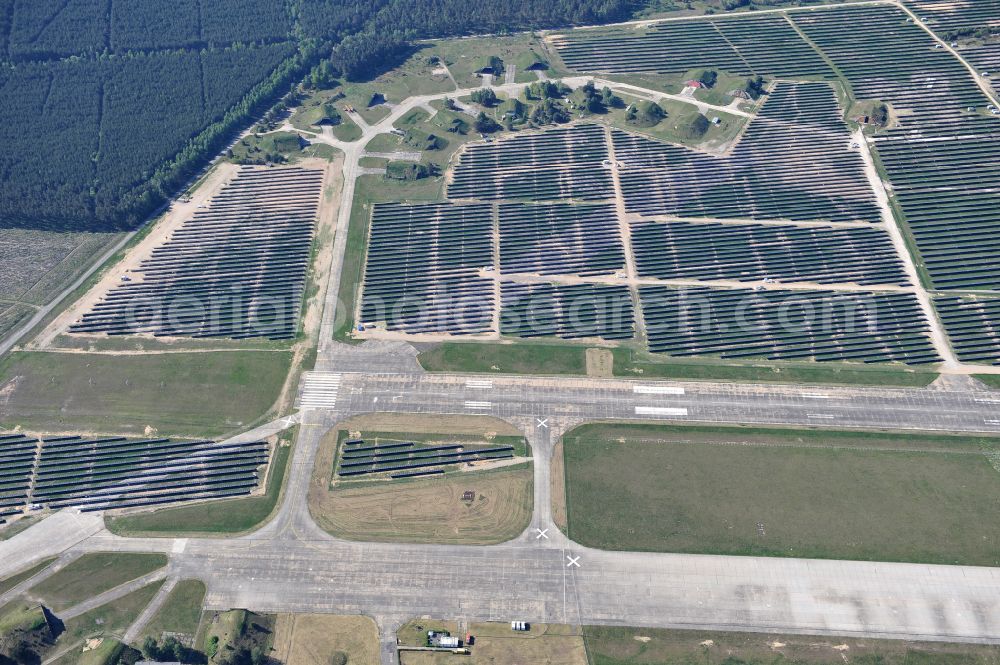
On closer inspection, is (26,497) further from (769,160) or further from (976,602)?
(769,160)

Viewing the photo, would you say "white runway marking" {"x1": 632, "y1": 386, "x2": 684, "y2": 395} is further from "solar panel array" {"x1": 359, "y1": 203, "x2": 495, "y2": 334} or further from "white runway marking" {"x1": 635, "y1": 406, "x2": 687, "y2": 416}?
"solar panel array" {"x1": 359, "y1": 203, "x2": 495, "y2": 334}

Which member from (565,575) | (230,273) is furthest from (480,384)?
(230,273)

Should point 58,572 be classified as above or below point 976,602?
above

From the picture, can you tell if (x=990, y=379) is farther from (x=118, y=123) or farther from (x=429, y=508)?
(x=118, y=123)

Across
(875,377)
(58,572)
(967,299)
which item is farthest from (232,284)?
(967,299)

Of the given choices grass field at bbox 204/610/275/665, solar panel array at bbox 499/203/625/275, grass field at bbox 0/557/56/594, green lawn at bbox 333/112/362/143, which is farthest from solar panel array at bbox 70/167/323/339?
grass field at bbox 204/610/275/665

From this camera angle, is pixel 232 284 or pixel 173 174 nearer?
pixel 232 284
